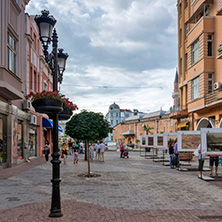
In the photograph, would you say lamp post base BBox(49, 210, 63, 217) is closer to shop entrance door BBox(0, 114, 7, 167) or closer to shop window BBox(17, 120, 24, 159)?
shop entrance door BBox(0, 114, 7, 167)

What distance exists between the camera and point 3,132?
17094 mm

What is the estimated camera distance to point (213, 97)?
76.8ft

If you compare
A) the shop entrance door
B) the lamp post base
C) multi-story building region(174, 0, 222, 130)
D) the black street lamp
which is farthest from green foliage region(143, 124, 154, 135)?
the lamp post base

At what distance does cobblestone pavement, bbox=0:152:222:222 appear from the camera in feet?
21.5

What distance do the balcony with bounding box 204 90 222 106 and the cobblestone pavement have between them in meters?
11.9

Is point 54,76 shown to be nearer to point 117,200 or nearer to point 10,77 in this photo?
point 117,200

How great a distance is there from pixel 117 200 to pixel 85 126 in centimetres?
684

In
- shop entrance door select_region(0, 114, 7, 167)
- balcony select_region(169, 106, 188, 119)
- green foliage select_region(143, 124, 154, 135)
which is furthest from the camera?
green foliage select_region(143, 124, 154, 135)

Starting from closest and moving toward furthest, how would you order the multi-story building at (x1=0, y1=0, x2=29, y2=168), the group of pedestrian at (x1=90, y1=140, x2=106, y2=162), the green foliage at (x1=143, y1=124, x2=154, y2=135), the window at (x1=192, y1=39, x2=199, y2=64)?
the multi-story building at (x1=0, y1=0, x2=29, y2=168) → the group of pedestrian at (x1=90, y1=140, x2=106, y2=162) → the window at (x1=192, y1=39, x2=199, y2=64) → the green foliage at (x1=143, y1=124, x2=154, y2=135)

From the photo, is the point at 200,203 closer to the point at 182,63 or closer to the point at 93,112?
the point at 93,112

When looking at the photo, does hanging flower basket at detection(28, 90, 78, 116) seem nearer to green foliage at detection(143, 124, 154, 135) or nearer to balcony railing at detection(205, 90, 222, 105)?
balcony railing at detection(205, 90, 222, 105)

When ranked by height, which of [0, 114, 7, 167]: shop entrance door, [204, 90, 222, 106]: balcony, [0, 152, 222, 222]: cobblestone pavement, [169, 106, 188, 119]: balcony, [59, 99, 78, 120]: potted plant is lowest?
[0, 152, 222, 222]: cobblestone pavement

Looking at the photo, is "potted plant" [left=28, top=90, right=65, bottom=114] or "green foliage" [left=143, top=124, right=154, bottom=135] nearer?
"potted plant" [left=28, top=90, right=65, bottom=114]

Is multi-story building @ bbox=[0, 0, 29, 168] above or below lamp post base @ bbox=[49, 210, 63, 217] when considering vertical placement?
above
